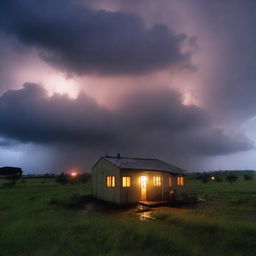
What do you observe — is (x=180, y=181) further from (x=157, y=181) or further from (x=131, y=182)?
(x=131, y=182)

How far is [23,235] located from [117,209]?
9670 mm

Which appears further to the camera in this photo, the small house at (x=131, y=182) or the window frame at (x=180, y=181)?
the window frame at (x=180, y=181)

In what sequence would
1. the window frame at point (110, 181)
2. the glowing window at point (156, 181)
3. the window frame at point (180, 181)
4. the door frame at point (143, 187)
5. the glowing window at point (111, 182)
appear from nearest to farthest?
the window frame at point (110, 181), the glowing window at point (111, 182), the door frame at point (143, 187), the glowing window at point (156, 181), the window frame at point (180, 181)

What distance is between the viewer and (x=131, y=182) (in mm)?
22094

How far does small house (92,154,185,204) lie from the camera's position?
2167 centimetres

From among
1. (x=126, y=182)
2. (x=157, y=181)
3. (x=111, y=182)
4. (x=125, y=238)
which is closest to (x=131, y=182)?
(x=126, y=182)

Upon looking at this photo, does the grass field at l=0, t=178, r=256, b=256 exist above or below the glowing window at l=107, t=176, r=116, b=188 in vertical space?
below

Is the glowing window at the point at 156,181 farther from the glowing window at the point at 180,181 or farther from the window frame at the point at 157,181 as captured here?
the glowing window at the point at 180,181

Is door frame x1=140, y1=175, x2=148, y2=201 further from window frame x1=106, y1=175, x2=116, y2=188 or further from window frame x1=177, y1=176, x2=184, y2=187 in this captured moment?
window frame x1=177, y1=176, x2=184, y2=187

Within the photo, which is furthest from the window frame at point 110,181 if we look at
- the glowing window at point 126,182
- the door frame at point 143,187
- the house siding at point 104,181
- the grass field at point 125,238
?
the grass field at point 125,238

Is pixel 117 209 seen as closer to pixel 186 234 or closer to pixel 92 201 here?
pixel 92 201

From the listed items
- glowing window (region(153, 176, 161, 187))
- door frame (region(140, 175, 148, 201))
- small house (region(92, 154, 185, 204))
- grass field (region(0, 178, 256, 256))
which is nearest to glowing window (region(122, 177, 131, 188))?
small house (region(92, 154, 185, 204))

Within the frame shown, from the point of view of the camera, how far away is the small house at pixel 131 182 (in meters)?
21.7

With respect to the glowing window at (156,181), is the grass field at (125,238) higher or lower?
lower
